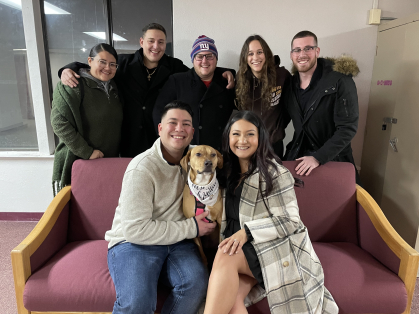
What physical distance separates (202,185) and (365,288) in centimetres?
97

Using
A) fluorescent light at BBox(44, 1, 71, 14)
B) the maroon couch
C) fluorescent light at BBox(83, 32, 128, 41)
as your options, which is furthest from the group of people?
fluorescent light at BBox(44, 1, 71, 14)

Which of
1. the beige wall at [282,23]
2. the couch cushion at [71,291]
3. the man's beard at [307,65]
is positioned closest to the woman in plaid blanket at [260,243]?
the couch cushion at [71,291]

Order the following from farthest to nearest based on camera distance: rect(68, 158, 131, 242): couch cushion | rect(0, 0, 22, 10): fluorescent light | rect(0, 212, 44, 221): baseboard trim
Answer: rect(0, 212, 44, 221): baseboard trim → rect(0, 0, 22, 10): fluorescent light → rect(68, 158, 131, 242): couch cushion

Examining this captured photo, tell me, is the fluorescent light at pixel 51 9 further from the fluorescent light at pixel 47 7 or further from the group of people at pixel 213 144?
the group of people at pixel 213 144

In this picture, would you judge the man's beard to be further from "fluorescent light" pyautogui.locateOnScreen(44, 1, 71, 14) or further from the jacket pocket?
"fluorescent light" pyautogui.locateOnScreen(44, 1, 71, 14)

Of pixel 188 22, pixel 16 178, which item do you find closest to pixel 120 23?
pixel 188 22

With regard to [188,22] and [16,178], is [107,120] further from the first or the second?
[16,178]

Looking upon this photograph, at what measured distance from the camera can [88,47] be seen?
2.84 metres

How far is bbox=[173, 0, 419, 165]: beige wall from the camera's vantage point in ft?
8.59

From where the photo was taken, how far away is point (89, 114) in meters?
2.06

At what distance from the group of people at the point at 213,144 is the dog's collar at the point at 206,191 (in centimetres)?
9

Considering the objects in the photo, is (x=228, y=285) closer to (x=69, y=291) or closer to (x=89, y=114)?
(x=69, y=291)

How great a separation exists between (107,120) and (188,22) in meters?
1.20

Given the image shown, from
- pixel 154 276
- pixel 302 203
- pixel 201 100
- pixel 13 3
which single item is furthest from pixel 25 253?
pixel 13 3
